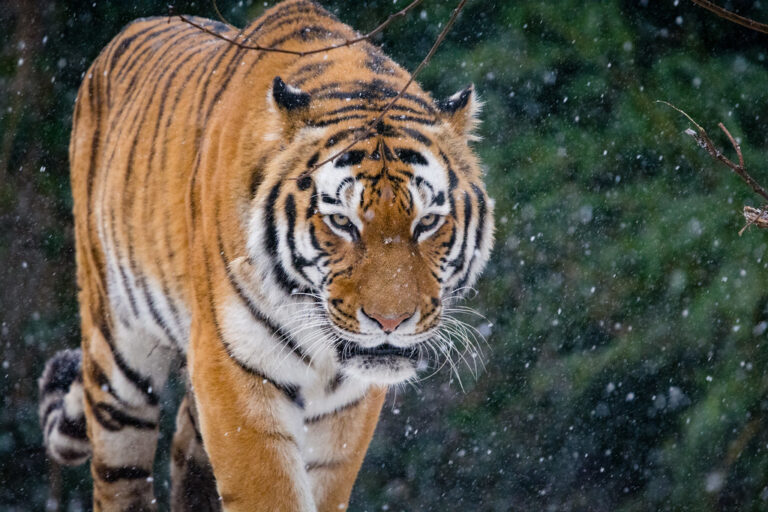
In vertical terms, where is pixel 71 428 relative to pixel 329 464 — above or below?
below

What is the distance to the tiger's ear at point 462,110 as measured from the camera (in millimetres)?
2189

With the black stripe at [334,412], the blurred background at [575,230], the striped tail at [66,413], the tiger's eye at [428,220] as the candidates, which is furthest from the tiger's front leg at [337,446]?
the blurred background at [575,230]

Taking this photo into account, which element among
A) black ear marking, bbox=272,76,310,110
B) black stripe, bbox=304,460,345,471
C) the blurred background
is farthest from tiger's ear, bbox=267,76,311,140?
the blurred background

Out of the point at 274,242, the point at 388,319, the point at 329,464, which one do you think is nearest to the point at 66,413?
the point at 329,464

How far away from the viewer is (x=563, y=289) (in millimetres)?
4359

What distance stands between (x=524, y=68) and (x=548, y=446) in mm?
1931

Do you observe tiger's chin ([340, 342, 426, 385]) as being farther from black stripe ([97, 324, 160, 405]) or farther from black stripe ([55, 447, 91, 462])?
black stripe ([55, 447, 91, 462])

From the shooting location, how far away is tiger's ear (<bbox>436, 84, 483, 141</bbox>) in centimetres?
219

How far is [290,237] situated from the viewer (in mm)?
2053

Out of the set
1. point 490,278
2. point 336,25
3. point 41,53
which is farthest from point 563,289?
point 41,53

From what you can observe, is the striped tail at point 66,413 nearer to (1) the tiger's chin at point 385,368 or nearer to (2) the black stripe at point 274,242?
(2) the black stripe at point 274,242

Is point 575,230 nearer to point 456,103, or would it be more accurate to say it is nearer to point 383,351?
point 456,103

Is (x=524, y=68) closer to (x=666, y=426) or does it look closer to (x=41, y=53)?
(x=666, y=426)

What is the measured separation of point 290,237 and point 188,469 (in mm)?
1363
